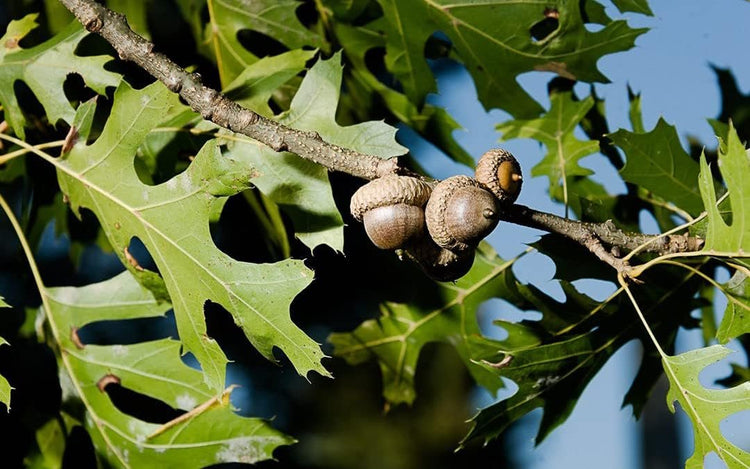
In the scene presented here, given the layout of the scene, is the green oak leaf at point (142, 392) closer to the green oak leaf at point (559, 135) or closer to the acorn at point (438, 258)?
the acorn at point (438, 258)

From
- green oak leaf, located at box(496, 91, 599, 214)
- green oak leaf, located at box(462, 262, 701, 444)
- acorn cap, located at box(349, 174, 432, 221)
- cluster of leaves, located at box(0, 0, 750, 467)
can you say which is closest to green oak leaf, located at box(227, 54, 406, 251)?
cluster of leaves, located at box(0, 0, 750, 467)

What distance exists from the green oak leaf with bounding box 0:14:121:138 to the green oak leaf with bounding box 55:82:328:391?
0.20 ft

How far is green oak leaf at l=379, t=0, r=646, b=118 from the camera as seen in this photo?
104cm

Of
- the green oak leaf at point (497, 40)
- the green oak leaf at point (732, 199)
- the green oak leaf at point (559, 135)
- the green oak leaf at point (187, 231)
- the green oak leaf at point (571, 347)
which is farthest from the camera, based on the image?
the green oak leaf at point (559, 135)

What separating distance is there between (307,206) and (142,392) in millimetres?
341

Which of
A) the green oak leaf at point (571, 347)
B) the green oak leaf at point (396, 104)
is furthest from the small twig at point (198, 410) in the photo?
the green oak leaf at point (396, 104)

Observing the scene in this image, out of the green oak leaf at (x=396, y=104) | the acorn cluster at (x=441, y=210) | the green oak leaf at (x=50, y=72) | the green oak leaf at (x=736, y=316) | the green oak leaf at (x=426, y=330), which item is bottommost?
the green oak leaf at (x=426, y=330)

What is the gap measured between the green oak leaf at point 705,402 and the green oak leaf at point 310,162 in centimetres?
33

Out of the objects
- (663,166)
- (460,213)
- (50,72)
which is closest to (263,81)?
(50,72)

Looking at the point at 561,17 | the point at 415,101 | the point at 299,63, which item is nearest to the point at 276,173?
the point at 299,63

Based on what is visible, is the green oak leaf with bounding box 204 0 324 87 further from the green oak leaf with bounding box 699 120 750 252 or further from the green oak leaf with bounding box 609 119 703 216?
the green oak leaf with bounding box 699 120 750 252

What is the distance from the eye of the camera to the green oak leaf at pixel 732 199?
0.68 metres

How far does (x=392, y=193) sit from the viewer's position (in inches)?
28.6

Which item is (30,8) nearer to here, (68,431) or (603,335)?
(68,431)
